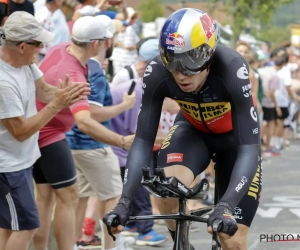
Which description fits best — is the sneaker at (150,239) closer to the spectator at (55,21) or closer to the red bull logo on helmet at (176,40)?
the spectator at (55,21)

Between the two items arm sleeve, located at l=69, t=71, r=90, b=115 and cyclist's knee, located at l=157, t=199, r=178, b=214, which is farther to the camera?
arm sleeve, located at l=69, t=71, r=90, b=115

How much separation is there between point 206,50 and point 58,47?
2984 mm

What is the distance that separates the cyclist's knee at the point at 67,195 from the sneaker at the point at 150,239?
1.87m

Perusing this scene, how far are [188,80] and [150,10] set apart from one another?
6273cm

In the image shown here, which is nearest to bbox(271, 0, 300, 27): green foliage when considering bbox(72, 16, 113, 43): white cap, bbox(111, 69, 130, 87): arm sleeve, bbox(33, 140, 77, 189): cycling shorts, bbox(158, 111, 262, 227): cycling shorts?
bbox(111, 69, 130, 87): arm sleeve

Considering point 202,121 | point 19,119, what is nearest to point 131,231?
point 19,119

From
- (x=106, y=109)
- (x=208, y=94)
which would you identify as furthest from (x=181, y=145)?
(x=106, y=109)

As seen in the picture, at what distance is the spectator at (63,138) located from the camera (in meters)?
7.20

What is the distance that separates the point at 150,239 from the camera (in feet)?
29.9

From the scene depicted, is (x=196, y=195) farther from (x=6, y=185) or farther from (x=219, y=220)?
(x=6, y=185)

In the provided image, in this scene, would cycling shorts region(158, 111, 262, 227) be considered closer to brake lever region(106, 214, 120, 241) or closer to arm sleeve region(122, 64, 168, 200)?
arm sleeve region(122, 64, 168, 200)

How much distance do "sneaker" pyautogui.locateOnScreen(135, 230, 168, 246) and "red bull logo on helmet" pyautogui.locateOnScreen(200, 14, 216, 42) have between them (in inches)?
177

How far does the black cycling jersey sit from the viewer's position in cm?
497

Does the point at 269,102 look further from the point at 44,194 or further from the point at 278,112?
the point at 44,194
